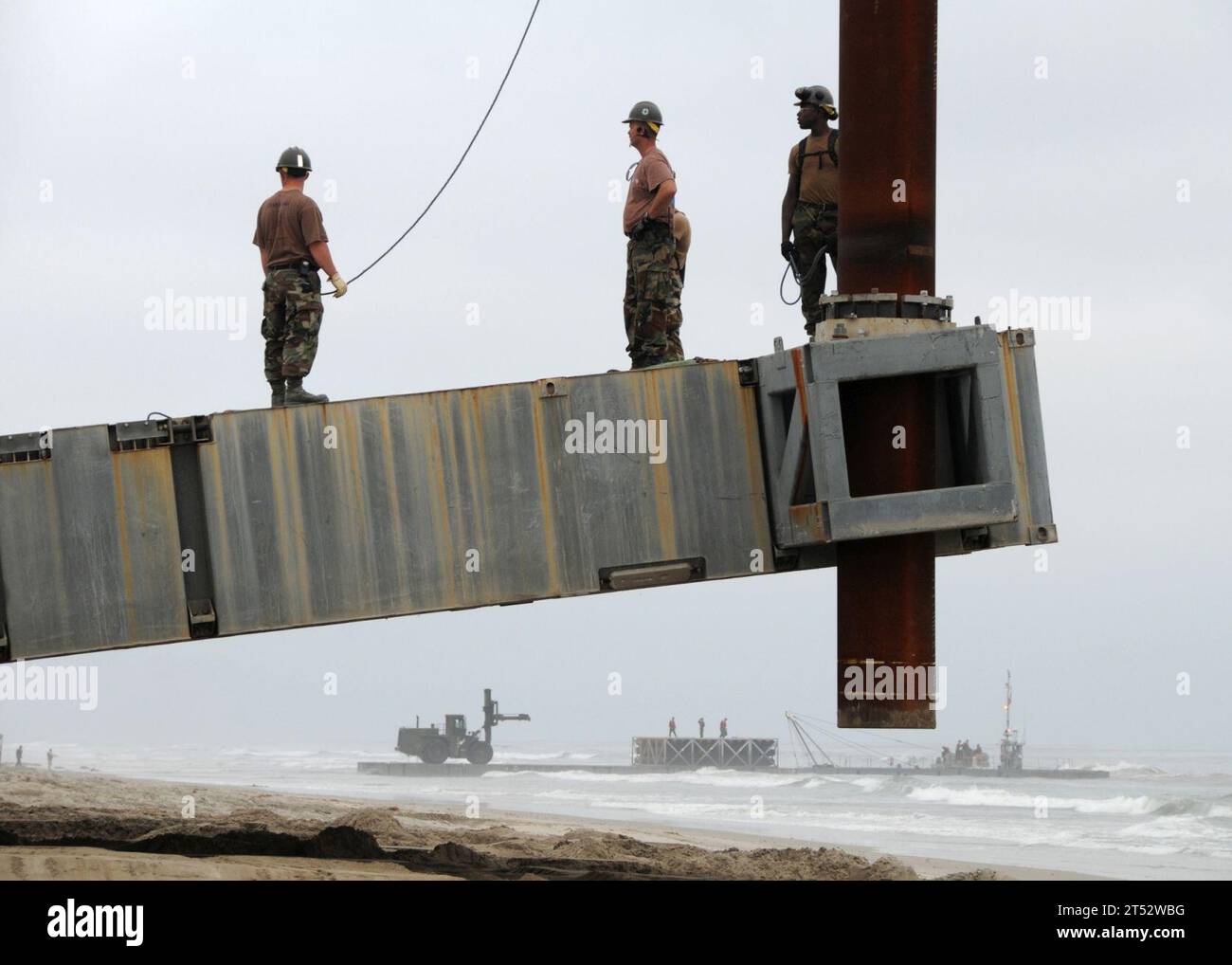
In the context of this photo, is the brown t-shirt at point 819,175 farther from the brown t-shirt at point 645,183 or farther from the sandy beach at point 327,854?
the sandy beach at point 327,854

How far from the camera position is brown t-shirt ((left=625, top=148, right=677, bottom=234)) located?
11547 mm

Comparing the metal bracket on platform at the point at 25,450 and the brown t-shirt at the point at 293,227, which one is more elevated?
the brown t-shirt at the point at 293,227

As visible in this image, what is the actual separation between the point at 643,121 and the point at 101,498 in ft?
16.6

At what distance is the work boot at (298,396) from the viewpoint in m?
11.0

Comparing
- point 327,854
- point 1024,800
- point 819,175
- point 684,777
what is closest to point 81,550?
point 327,854

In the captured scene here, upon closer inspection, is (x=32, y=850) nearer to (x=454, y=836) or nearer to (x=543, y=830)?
(x=454, y=836)

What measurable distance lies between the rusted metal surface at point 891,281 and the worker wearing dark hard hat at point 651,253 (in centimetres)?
162

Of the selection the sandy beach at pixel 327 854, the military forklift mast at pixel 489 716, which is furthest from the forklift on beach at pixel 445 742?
the sandy beach at pixel 327 854

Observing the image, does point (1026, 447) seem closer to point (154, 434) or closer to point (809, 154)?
point (809, 154)

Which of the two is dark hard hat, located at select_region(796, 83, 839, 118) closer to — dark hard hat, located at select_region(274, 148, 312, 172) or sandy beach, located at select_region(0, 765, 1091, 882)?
dark hard hat, located at select_region(274, 148, 312, 172)

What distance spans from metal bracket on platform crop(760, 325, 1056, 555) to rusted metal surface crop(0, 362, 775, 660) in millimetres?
453

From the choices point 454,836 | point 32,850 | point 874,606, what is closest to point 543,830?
point 454,836

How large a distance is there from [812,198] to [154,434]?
5.42m
